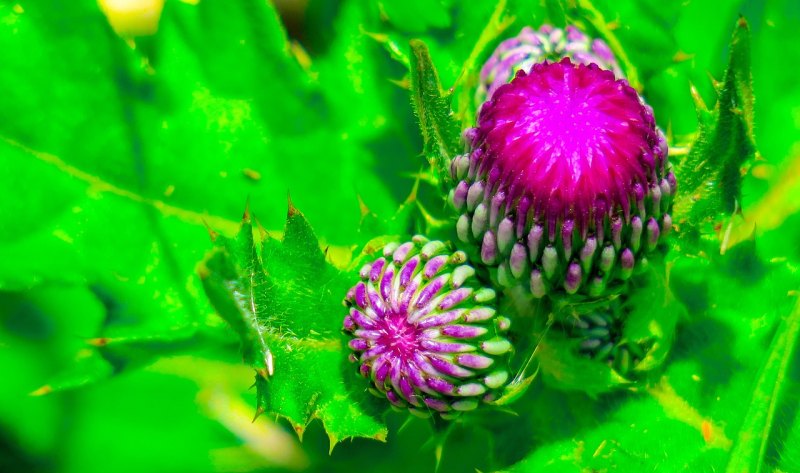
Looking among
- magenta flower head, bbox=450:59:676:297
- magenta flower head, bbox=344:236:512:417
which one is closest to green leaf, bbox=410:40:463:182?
magenta flower head, bbox=450:59:676:297

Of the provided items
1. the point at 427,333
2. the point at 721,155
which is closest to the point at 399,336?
the point at 427,333

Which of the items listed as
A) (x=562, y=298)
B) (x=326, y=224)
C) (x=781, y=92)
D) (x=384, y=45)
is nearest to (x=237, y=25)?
(x=384, y=45)

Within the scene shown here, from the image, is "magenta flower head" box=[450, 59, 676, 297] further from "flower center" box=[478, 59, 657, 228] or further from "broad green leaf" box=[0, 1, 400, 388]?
"broad green leaf" box=[0, 1, 400, 388]

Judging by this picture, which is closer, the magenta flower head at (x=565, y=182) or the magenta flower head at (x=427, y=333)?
the magenta flower head at (x=565, y=182)

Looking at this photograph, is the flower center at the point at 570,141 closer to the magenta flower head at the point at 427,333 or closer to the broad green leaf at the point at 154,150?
the magenta flower head at the point at 427,333

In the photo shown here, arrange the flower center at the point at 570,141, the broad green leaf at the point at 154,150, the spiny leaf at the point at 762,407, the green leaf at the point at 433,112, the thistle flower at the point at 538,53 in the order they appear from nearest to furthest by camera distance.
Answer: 1. the flower center at the point at 570,141
2. the green leaf at the point at 433,112
3. the spiny leaf at the point at 762,407
4. the thistle flower at the point at 538,53
5. the broad green leaf at the point at 154,150

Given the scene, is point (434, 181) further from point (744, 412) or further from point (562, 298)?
point (744, 412)

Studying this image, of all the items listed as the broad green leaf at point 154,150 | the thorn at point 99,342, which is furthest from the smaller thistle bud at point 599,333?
the thorn at point 99,342
